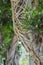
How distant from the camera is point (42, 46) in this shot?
2209mm

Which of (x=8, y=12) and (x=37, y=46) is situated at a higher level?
(x=8, y=12)

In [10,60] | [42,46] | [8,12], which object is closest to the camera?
[42,46]

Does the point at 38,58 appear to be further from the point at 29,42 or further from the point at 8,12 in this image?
the point at 8,12

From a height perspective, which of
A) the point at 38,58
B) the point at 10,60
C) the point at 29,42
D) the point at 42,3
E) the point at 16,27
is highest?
the point at 42,3

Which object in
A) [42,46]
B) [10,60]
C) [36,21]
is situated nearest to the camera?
[36,21]

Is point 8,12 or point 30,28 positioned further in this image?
point 8,12

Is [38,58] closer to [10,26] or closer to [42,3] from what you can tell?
Answer: [42,3]

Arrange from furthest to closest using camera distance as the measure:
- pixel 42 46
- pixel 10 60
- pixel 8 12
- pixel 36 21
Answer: pixel 10 60 < pixel 8 12 < pixel 42 46 < pixel 36 21

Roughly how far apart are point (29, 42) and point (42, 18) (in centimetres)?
27

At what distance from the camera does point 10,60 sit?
299 centimetres

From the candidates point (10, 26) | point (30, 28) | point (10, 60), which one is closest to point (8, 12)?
point (10, 26)

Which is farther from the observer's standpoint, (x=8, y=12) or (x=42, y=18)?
(x=8, y=12)

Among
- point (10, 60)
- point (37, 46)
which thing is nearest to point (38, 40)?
point (37, 46)

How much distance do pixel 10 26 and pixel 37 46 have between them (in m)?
0.72
